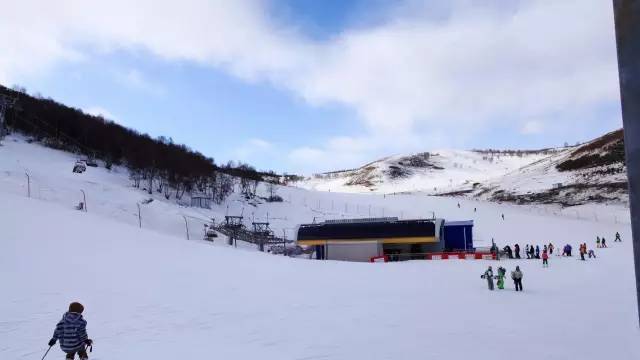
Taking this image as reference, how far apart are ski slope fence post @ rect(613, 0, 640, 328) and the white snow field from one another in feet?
24.7

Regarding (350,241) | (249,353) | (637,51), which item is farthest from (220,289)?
(350,241)

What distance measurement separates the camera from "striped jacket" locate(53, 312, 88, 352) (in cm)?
787

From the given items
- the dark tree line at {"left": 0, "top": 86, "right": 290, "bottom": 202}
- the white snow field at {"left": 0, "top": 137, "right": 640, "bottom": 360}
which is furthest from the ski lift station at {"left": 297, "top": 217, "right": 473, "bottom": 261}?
the dark tree line at {"left": 0, "top": 86, "right": 290, "bottom": 202}

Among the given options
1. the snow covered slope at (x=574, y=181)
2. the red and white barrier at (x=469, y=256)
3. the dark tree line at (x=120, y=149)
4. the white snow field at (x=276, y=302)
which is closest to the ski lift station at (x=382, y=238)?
the red and white barrier at (x=469, y=256)

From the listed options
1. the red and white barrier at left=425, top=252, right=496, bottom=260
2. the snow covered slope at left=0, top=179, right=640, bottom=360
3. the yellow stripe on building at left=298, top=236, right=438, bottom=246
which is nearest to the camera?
the snow covered slope at left=0, top=179, right=640, bottom=360

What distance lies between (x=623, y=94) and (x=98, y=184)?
60.0 m

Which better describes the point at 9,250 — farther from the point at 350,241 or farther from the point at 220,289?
the point at 350,241

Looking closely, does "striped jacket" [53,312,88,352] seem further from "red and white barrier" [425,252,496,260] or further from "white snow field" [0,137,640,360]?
"red and white barrier" [425,252,496,260]

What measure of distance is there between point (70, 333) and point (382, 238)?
33781mm

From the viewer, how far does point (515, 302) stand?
1673cm

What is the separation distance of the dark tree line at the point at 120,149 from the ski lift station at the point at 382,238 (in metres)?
33.9

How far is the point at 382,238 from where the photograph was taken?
4019 centimetres

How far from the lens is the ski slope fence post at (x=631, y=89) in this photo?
9.60 feet

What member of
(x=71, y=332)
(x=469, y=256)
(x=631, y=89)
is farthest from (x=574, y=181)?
(x=631, y=89)
